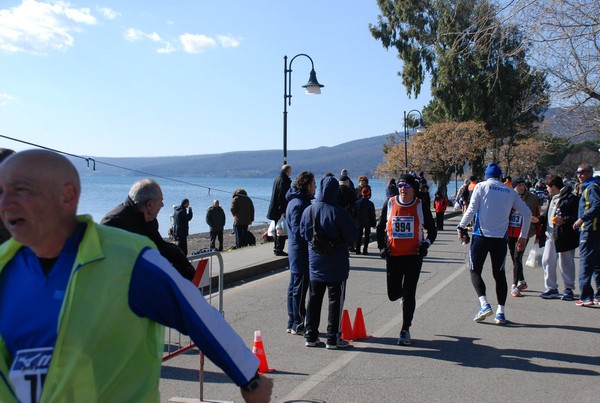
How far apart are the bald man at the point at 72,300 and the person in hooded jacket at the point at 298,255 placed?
5.60 meters

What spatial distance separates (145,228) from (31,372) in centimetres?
263

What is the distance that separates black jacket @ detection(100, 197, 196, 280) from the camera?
14.6 ft

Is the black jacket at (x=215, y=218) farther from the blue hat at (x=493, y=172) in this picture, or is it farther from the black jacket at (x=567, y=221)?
the blue hat at (x=493, y=172)

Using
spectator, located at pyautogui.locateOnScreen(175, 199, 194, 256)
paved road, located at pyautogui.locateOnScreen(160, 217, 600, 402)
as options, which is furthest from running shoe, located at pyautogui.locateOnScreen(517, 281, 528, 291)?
spectator, located at pyautogui.locateOnScreen(175, 199, 194, 256)

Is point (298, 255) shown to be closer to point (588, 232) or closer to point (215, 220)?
point (588, 232)

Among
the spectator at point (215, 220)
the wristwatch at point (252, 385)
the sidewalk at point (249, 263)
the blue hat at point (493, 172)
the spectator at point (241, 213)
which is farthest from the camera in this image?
the spectator at point (215, 220)

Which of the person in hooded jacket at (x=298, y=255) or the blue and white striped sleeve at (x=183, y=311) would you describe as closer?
the blue and white striped sleeve at (x=183, y=311)

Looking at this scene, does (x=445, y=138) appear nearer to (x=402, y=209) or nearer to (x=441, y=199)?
(x=441, y=199)

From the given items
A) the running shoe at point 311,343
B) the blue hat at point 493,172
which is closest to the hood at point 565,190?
the blue hat at point 493,172

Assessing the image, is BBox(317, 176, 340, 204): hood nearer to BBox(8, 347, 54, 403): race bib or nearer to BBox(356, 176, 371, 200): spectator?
BBox(8, 347, 54, 403): race bib

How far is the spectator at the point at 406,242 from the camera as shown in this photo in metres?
7.46

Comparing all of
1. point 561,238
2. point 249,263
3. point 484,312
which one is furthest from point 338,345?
point 249,263

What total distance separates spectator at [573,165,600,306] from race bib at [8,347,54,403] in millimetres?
8768

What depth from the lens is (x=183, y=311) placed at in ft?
7.52
